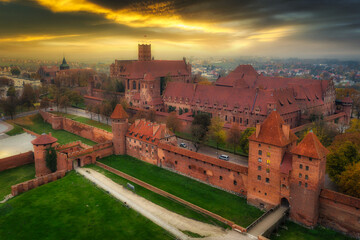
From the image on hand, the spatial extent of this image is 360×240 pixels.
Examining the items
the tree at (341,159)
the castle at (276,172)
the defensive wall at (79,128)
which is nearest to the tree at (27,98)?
the defensive wall at (79,128)

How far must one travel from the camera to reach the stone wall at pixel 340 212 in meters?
29.0

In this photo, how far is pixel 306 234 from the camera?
30.4m

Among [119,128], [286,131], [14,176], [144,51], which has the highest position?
[144,51]

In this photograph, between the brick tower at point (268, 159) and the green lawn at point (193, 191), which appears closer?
the brick tower at point (268, 159)

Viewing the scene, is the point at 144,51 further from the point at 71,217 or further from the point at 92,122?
the point at 71,217

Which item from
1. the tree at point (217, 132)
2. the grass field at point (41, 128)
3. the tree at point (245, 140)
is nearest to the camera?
the tree at point (245, 140)

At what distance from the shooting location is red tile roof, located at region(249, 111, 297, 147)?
32.9 m

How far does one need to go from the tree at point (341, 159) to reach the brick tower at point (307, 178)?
21.3ft

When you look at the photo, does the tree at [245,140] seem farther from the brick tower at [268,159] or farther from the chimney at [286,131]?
the chimney at [286,131]

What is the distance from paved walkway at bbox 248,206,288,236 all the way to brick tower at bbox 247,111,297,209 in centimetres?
114

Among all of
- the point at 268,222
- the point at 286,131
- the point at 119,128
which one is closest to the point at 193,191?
the point at 268,222

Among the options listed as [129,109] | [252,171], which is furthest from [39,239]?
[129,109]

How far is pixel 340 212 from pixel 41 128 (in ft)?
217

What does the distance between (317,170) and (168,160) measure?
22.2 meters
